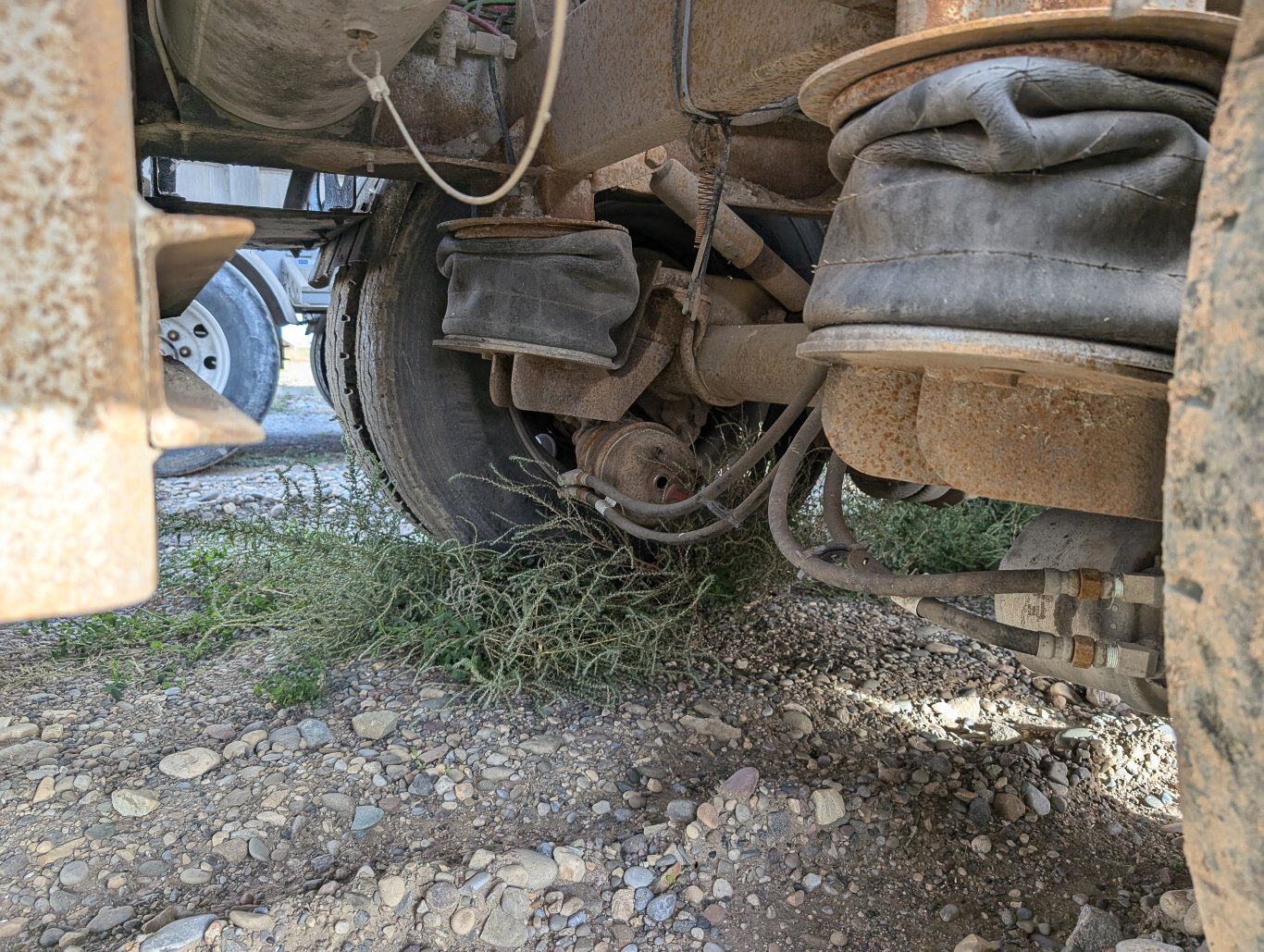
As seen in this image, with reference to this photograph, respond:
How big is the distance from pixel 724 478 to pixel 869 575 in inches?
24.0

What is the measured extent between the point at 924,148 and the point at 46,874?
1.74 m

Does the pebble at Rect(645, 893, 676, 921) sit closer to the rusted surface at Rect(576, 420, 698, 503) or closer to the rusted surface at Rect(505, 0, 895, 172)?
the rusted surface at Rect(576, 420, 698, 503)

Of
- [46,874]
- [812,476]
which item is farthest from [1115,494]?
[46,874]

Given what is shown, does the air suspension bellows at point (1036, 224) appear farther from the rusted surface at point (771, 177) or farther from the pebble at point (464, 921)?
the rusted surface at point (771, 177)

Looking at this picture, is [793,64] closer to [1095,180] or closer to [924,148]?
[924,148]

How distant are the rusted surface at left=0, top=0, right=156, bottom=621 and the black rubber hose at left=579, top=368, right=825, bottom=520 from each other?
3.60 ft

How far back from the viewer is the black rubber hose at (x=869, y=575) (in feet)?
4.14

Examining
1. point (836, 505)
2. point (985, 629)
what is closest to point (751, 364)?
point (836, 505)

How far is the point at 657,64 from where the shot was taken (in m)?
1.81

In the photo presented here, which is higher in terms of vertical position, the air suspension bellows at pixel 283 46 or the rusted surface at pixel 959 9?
the air suspension bellows at pixel 283 46

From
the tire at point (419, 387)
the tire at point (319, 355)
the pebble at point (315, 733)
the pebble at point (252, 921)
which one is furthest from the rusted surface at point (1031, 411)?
the tire at point (319, 355)

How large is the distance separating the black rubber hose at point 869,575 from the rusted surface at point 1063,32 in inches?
24.9

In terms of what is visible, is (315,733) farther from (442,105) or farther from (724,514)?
(442,105)

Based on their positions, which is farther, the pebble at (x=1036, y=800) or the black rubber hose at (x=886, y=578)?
the pebble at (x=1036, y=800)
